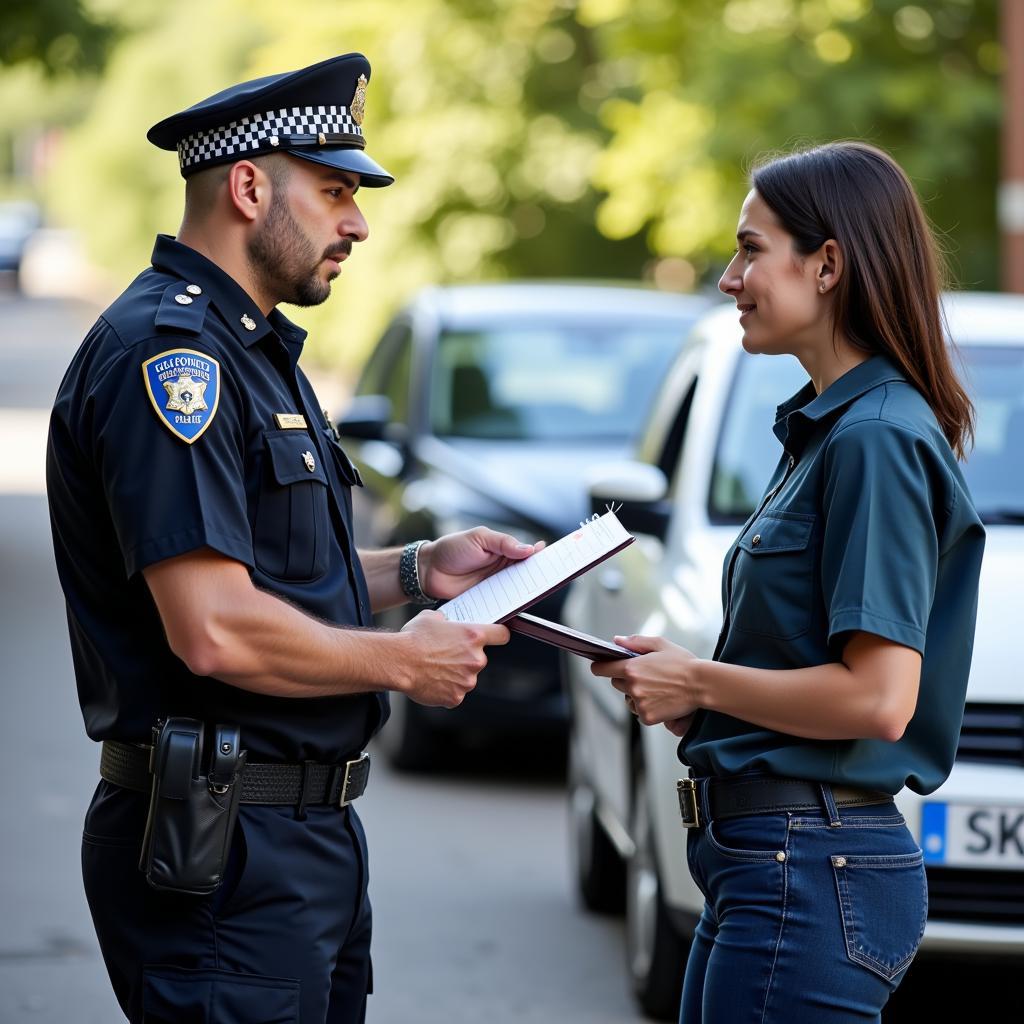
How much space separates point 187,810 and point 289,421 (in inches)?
24.3

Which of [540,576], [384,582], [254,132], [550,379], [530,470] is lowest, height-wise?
[530,470]

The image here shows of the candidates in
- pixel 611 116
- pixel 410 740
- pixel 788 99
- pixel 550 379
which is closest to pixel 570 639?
pixel 410 740

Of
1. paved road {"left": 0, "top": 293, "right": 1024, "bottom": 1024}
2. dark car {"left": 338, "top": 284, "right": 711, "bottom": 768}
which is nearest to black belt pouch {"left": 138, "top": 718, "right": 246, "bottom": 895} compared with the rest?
paved road {"left": 0, "top": 293, "right": 1024, "bottom": 1024}

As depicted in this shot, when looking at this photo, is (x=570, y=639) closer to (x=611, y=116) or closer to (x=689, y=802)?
(x=689, y=802)

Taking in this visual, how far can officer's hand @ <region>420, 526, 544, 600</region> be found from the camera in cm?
354

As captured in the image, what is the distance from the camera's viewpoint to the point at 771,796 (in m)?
2.91

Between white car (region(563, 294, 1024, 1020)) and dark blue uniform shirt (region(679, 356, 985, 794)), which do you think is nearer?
dark blue uniform shirt (region(679, 356, 985, 794))

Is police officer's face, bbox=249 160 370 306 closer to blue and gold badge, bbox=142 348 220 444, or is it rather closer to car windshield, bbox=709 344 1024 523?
blue and gold badge, bbox=142 348 220 444

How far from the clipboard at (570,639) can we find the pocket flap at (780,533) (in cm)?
26

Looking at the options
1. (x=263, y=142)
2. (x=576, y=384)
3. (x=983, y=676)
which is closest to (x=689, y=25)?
(x=576, y=384)

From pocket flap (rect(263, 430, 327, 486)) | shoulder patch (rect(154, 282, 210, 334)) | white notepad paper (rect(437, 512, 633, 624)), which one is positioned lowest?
white notepad paper (rect(437, 512, 633, 624))

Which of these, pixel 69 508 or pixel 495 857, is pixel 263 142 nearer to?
pixel 69 508

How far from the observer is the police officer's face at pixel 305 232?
10.2ft

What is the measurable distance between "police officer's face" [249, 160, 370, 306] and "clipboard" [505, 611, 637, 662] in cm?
62
